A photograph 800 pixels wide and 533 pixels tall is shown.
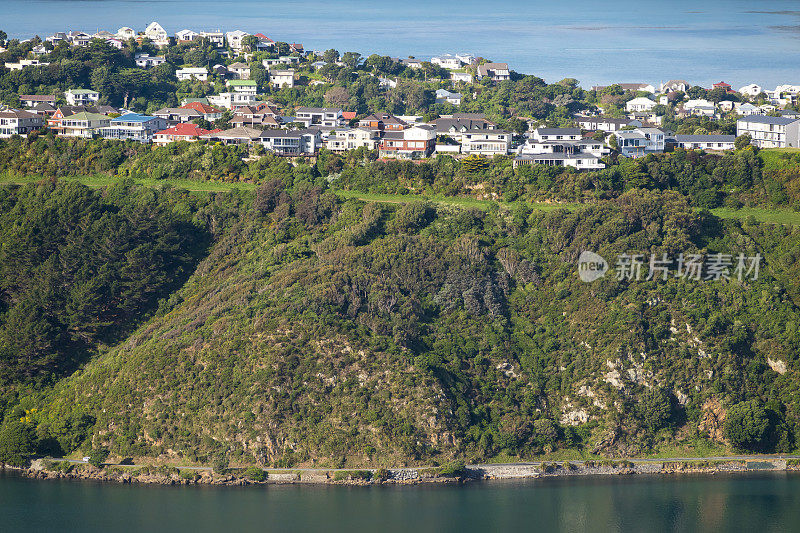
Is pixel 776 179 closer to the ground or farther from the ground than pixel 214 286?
farther from the ground

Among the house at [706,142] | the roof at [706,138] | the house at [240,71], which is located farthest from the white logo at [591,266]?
the house at [240,71]

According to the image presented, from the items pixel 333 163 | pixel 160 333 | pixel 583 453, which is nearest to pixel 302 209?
pixel 333 163

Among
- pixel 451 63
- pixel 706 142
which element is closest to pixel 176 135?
pixel 706 142

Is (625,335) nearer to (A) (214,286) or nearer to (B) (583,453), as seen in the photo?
(B) (583,453)

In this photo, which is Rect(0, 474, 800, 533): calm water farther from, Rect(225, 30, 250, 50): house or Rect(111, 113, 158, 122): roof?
Rect(225, 30, 250, 50): house

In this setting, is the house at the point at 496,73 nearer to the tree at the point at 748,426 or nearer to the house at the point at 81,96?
the house at the point at 81,96

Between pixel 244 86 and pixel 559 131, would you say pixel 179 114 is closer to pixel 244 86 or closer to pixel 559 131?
pixel 244 86
